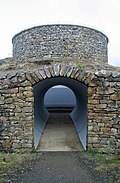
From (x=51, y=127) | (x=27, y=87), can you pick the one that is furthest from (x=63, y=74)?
(x=51, y=127)

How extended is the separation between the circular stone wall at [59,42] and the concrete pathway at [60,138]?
7287mm

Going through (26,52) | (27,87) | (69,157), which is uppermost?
(26,52)

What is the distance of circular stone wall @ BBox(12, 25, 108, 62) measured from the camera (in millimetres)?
19328

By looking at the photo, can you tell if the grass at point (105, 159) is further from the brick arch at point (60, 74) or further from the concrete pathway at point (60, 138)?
the brick arch at point (60, 74)

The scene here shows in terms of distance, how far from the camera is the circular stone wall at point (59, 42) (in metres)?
19.3

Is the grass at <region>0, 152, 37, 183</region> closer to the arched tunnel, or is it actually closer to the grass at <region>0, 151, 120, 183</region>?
the grass at <region>0, 151, 120, 183</region>

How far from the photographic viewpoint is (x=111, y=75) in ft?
27.7

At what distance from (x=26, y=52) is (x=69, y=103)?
719 centimetres

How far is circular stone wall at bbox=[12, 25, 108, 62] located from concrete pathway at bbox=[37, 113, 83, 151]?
7287mm

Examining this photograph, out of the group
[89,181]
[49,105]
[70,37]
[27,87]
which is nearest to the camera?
[89,181]

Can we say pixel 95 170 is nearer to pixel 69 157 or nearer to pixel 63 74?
pixel 69 157

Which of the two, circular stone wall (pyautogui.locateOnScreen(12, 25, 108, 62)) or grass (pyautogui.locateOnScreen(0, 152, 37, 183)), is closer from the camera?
grass (pyautogui.locateOnScreen(0, 152, 37, 183))

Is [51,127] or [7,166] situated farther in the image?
[51,127]

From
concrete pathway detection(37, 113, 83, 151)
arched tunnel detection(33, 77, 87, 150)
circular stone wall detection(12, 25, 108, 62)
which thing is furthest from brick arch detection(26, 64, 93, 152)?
circular stone wall detection(12, 25, 108, 62)
